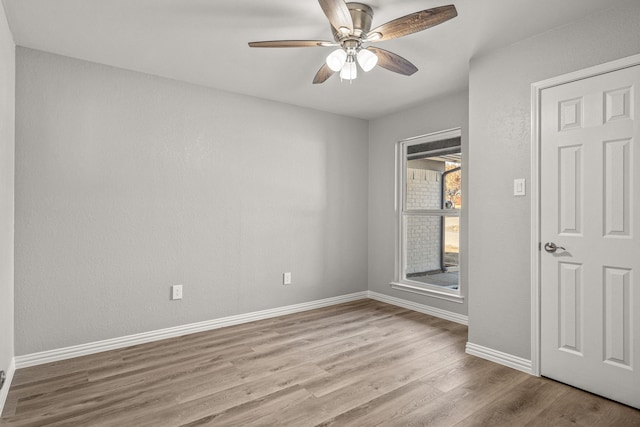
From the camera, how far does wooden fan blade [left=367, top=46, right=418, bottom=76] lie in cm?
231

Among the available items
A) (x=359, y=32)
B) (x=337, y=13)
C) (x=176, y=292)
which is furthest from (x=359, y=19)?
(x=176, y=292)

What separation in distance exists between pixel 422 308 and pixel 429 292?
22 cm

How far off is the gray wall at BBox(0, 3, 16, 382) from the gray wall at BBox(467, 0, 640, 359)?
3.29 metres

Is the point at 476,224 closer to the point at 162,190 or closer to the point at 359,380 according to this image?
the point at 359,380

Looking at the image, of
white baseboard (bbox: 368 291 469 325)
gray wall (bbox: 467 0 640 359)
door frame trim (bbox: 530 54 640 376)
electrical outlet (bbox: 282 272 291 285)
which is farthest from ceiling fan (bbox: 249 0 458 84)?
white baseboard (bbox: 368 291 469 325)

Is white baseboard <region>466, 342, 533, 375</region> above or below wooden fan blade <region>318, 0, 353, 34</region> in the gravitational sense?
below

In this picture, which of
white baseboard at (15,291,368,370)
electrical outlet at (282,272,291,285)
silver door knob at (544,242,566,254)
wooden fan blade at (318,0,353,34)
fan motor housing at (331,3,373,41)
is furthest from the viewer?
electrical outlet at (282,272,291,285)

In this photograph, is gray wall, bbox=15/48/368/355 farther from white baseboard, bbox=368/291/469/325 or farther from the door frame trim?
the door frame trim

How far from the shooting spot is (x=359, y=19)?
A: 215 centimetres

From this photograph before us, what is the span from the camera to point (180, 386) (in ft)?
7.70

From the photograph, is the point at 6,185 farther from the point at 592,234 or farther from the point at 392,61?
the point at 592,234

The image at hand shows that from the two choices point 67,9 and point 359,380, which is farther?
point 359,380

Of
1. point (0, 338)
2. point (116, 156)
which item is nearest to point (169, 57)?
point (116, 156)

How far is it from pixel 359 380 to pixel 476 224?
154cm
